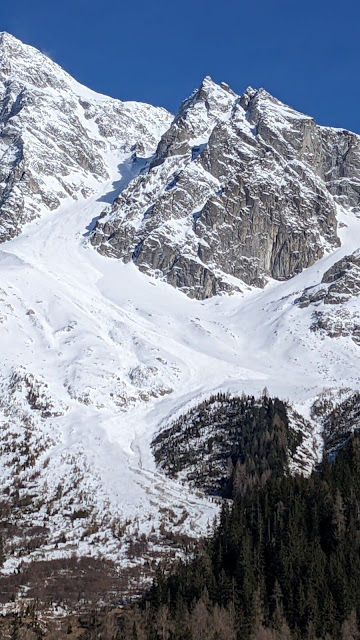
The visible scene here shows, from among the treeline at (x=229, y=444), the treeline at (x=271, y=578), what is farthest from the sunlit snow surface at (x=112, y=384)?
the treeline at (x=271, y=578)

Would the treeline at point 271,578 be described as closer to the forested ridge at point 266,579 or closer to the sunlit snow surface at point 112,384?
the forested ridge at point 266,579

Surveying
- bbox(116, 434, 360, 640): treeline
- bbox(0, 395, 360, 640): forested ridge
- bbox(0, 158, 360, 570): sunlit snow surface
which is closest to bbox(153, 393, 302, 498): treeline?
bbox(0, 158, 360, 570): sunlit snow surface

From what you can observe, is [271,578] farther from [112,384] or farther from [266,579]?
[112,384]

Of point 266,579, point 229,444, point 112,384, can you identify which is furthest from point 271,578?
point 112,384

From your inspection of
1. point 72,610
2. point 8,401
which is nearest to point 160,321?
point 8,401

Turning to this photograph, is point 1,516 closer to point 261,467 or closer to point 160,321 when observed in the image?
point 261,467
